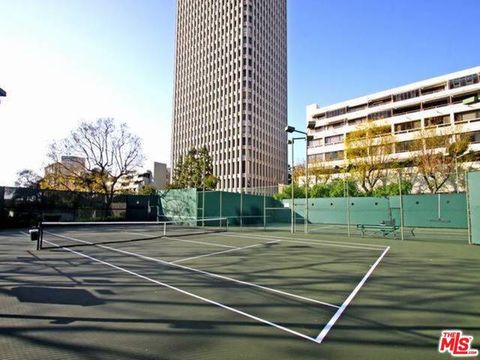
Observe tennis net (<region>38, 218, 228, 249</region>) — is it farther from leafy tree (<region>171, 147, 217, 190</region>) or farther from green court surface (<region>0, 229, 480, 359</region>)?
leafy tree (<region>171, 147, 217, 190</region>)

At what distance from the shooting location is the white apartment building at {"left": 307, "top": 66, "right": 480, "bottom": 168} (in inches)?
1833

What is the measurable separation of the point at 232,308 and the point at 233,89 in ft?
282

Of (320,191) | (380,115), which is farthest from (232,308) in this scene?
(380,115)

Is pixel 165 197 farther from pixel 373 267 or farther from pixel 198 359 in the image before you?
pixel 198 359

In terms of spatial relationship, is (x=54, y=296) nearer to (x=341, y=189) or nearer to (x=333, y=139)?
(x=341, y=189)

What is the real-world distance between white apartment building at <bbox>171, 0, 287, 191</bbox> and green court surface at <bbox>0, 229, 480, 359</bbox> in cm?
7234

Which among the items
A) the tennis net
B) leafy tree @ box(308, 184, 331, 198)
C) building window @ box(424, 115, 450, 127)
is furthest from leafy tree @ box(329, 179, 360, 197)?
building window @ box(424, 115, 450, 127)

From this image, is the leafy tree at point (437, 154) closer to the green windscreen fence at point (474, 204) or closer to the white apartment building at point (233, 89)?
the green windscreen fence at point (474, 204)

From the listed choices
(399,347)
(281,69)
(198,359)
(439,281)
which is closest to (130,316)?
(198,359)

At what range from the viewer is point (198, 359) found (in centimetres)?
356

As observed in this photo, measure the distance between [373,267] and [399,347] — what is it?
5.83 m

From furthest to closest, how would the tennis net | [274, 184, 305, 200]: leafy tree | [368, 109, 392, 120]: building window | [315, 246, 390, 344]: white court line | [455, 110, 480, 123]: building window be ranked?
1. [368, 109, 392, 120]: building window
2. [455, 110, 480, 123]: building window
3. [274, 184, 305, 200]: leafy tree
4. the tennis net
5. [315, 246, 390, 344]: white court line

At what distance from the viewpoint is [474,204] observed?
1490cm

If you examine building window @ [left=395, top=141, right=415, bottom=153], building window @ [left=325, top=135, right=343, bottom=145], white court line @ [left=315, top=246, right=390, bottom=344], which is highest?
building window @ [left=325, top=135, right=343, bottom=145]
